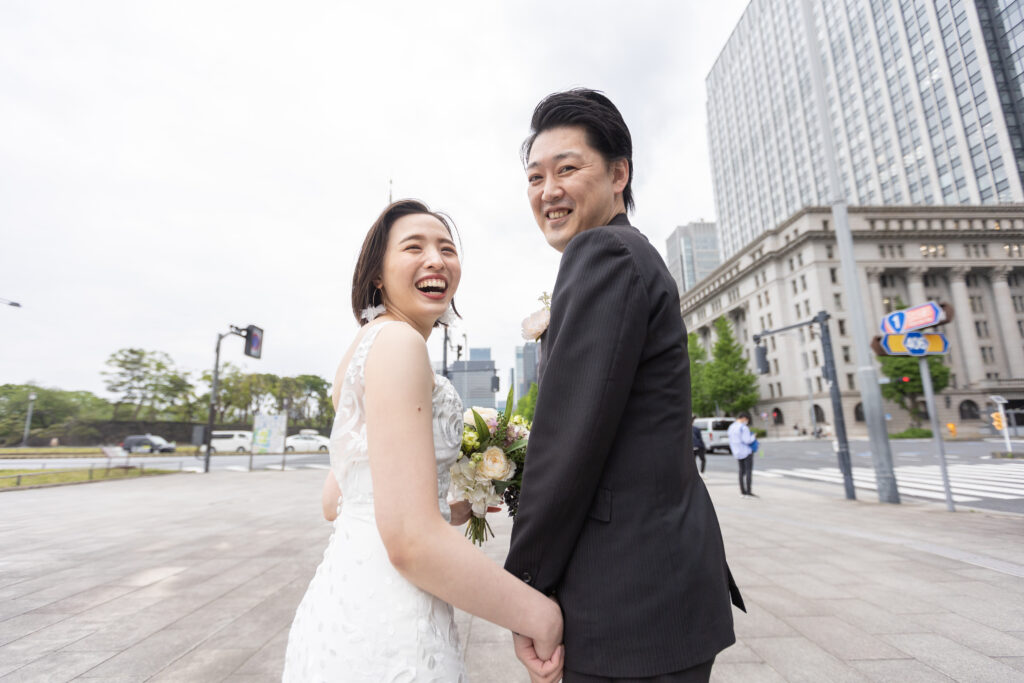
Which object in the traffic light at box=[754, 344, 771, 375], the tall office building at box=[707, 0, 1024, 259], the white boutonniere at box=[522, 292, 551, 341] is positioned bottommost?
the white boutonniere at box=[522, 292, 551, 341]

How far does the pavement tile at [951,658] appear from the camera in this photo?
2709mm

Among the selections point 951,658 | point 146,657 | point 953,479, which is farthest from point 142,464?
point 953,479

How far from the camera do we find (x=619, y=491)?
99 centimetres

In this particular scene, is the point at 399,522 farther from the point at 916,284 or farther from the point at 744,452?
the point at 916,284

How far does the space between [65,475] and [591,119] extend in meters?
20.5

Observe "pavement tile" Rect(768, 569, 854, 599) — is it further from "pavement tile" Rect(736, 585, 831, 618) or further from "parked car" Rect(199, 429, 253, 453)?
"parked car" Rect(199, 429, 253, 453)

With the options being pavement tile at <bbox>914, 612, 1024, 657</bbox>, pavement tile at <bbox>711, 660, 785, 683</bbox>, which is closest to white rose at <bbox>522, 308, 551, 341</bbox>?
pavement tile at <bbox>711, 660, 785, 683</bbox>

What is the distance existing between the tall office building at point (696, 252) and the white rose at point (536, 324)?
117124 millimetres

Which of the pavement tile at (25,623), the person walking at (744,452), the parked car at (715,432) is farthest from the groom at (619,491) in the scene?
the parked car at (715,432)

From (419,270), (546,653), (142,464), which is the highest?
(419,270)

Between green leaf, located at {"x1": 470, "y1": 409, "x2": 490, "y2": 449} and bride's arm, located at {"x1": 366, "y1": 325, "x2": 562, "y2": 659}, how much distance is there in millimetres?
497

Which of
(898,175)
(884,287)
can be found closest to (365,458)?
(884,287)

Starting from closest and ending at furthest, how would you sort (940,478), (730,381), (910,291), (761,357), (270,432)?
(940,478) → (761,357) → (270,432) → (910,291) → (730,381)

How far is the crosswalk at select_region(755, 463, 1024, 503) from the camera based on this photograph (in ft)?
31.0
